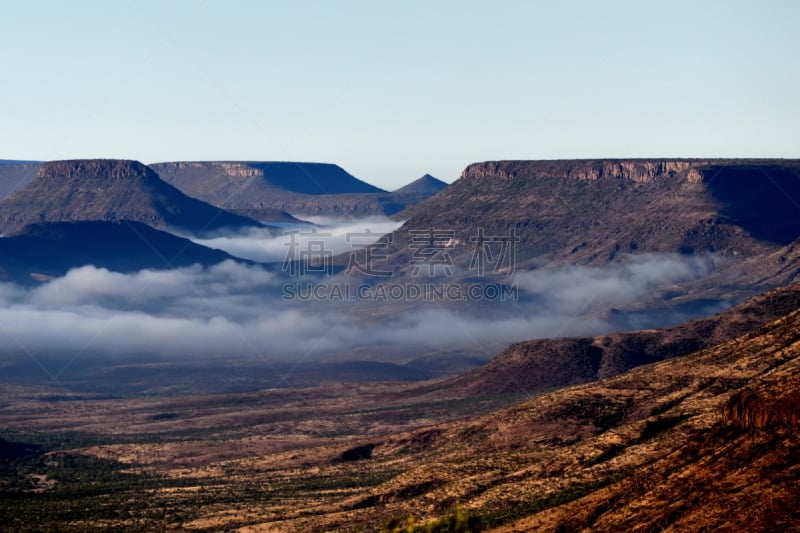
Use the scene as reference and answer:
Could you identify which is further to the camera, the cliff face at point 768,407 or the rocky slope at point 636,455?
the cliff face at point 768,407

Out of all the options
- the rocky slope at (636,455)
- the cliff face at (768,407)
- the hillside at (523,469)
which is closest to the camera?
the rocky slope at (636,455)

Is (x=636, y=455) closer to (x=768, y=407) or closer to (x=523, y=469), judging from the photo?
(x=523, y=469)

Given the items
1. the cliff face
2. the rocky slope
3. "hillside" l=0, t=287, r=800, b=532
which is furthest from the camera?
the cliff face

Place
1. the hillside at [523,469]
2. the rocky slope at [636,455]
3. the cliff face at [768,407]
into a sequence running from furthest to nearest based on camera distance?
the cliff face at [768,407]
the hillside at [523,469]
the rocky slope at [636,455]

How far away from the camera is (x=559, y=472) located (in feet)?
359

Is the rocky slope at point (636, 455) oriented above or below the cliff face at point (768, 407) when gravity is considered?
below

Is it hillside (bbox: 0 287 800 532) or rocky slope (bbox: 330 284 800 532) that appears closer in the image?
→ rocky slope (bbox: 330 284 800 532)

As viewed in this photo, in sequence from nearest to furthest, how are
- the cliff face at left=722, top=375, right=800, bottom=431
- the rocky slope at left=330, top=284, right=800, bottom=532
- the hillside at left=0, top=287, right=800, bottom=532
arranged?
the rocky slope at left=330, top=284, right=800, bottom=532
the hillside at left=0, top=287, right=800, bottom=532
the cliff face at left=722, top=375, right=800, bottom=431

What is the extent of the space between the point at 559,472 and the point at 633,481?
72.5ft

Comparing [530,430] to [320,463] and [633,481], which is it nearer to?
[320,463]

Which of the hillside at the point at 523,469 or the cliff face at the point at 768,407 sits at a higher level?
the cliff face at the point at 768,407

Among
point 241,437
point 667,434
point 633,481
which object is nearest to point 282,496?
point 667,434

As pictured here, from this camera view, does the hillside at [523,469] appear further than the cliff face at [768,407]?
No

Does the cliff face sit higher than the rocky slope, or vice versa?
the cliff face
